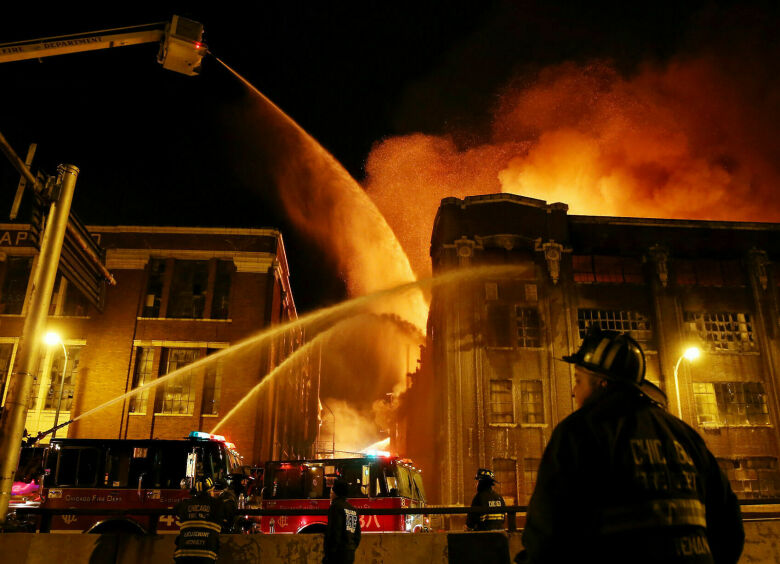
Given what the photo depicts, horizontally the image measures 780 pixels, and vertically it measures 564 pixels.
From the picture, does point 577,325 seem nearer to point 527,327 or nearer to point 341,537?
point 527,327

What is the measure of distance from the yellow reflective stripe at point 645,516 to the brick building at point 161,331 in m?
27.0

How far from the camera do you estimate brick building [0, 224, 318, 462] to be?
2786cm

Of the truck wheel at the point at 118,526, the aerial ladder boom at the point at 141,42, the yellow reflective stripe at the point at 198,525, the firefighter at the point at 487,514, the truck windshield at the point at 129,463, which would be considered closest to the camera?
the yellow reflective stripe at the point at 198,525

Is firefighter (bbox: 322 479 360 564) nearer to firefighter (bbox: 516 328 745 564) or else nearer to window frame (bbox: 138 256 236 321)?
firefighter (bbox: 516 328 745 564)

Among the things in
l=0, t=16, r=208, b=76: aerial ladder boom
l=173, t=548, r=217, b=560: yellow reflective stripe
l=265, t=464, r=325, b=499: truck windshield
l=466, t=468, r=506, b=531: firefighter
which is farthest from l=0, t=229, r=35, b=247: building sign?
l=466, t=468, r=506, b=531: firefighter

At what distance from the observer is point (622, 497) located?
2408 mm

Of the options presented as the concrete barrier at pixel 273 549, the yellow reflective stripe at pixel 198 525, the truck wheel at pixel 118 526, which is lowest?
the truck wheel at pixel 118 526

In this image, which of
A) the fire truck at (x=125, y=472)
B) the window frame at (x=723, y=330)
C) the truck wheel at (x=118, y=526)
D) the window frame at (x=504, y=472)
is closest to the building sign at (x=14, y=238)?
the fire truck at (x=125, y=472)

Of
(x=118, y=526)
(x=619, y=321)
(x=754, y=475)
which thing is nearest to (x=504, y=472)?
(x=619, y=321)

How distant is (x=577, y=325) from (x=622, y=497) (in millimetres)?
31512

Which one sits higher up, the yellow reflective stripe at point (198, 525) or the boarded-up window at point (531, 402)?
the boarded-up window at point (531, 402)

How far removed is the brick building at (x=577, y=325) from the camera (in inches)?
1189

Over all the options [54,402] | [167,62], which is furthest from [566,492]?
[54,402]

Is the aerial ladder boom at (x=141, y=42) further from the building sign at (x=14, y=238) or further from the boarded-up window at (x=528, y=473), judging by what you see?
the boarded-up window at (x=528, y=473)
